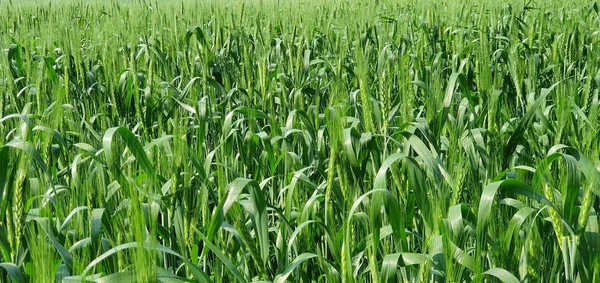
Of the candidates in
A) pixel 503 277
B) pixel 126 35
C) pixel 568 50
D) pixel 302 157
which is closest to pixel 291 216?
pixel 302 157

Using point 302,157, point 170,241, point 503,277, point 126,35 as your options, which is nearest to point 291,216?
point 170,241

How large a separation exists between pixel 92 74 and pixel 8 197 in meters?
2.36

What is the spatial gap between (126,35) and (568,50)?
2.97 meters

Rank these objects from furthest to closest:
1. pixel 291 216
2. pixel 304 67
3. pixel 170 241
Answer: pixel 304 67, pixel 291 216, pixel 170 241

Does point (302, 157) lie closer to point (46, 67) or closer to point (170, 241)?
point (170, 241)

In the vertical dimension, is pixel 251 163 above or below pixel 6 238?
below

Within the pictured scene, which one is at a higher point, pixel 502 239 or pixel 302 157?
pixel 502 239

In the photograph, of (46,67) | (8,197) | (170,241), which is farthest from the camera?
(46,67)

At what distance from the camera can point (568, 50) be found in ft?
14.0

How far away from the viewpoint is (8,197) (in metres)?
1.69

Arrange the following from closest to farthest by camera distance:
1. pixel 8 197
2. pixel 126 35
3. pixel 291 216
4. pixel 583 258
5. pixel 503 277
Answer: pixel 503 277 < pixel 583 258 < pixel 8 197 < pixel 291 216 < pixel 126 35

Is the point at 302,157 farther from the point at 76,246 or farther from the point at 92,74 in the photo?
the point at 92,74

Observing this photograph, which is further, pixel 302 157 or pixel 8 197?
pixel 302 157

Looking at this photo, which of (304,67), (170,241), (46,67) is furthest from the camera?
(304,67)
